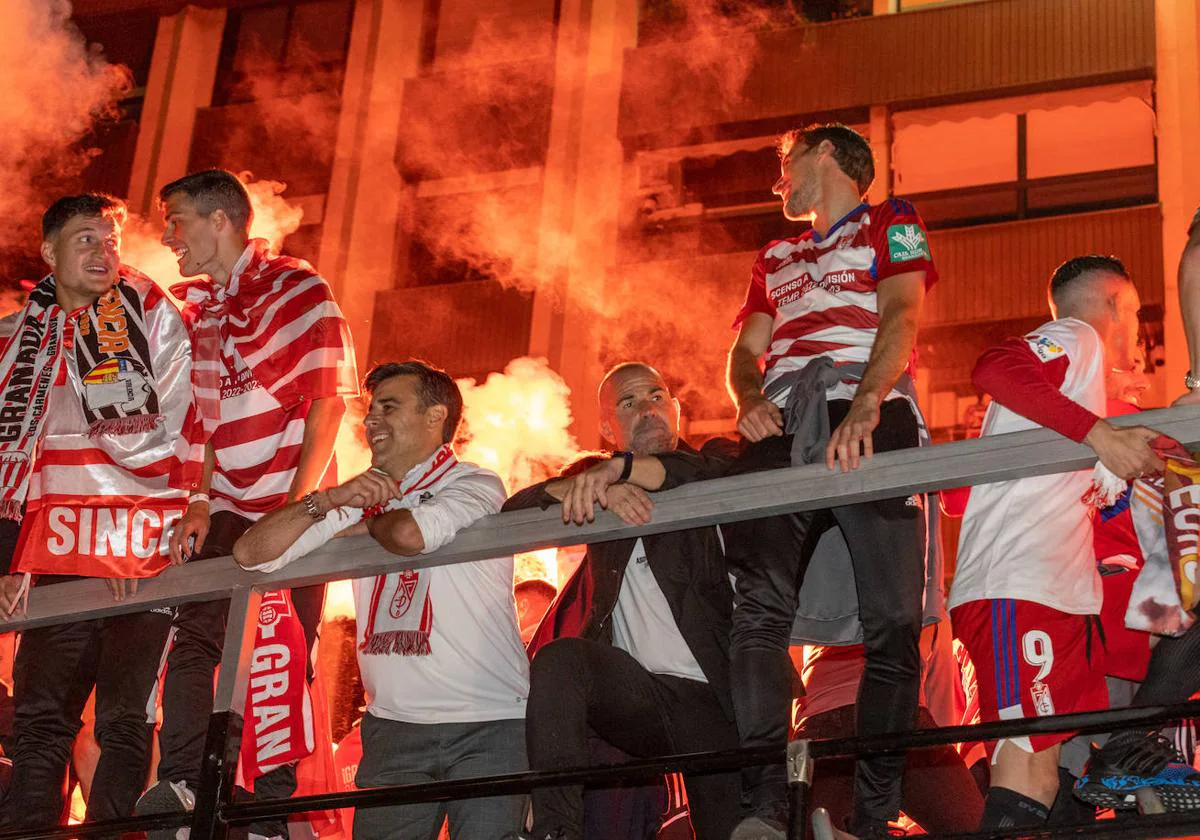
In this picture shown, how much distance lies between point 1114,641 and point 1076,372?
64cm

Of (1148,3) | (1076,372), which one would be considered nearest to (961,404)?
(1148,3)

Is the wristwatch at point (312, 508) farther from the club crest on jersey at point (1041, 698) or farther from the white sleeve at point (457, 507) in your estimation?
the club crest on jersey at point (1041, 698)

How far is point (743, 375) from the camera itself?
407 cm

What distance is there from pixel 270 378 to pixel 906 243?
1.89 metres

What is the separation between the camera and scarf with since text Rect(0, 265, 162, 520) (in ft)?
14.5

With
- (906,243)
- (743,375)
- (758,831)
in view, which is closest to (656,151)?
(743,375)

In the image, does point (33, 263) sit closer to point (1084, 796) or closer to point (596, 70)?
point (596, 70)

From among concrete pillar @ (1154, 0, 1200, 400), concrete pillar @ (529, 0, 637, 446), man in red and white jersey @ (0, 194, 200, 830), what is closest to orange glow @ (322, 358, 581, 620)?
concrete pillar @ (529, 0, 637, 446)

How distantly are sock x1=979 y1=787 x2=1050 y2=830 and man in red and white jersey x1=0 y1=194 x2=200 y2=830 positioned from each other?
2123 mm

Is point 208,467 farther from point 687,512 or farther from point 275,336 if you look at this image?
point 687,512

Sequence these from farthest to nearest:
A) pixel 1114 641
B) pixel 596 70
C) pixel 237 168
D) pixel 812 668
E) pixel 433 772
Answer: pixel 237 168 → pixel 596 70 → pixel 812 668 → pixel 433 772 → pixel 1114 641

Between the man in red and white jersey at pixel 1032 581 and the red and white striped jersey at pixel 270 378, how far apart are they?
1919 mm

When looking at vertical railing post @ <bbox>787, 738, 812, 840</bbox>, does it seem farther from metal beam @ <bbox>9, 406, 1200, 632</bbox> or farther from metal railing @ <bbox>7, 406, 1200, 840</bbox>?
metal beam @ <bbox>9, 406, 1200, 632</bbox>

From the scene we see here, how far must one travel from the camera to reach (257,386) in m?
4.55
